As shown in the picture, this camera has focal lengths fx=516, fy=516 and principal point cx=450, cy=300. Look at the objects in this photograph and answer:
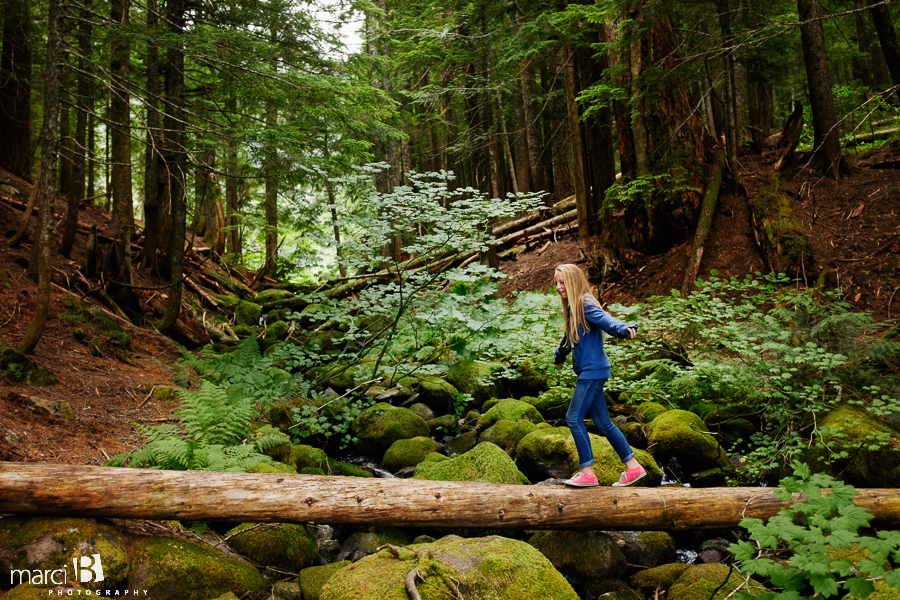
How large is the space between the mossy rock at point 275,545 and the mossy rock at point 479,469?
1.37m

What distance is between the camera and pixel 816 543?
2613 mm

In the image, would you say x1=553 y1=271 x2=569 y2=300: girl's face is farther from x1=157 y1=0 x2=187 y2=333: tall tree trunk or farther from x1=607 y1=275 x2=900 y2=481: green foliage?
x1=157 y1=0 x2=187 y2=333: tall tree trunk

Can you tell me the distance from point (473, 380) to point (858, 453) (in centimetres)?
521

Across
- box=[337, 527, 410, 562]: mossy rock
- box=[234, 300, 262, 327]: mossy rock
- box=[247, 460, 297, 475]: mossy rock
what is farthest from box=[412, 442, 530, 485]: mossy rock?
box=[234, 300, 262, 327]: mossy rock

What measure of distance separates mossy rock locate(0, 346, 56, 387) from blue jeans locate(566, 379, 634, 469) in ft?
20.5

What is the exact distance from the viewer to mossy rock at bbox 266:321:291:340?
11883 millimetres

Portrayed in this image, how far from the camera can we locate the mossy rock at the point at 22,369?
5.99m

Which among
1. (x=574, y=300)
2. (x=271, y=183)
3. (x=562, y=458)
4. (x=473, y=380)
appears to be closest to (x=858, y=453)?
(x=562, y=458)

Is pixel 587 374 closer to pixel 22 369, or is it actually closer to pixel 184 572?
pixel 184 572

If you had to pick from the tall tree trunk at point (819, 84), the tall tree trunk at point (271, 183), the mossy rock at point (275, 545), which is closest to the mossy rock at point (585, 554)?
the mossy rock at point (275, 545)

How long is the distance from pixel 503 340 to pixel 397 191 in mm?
2391

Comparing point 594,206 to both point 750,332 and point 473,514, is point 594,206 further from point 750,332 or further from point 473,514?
point 473,514

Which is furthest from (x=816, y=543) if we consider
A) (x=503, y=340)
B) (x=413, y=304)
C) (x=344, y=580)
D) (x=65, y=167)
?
(x=65, y=167)

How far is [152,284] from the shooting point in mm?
11445
